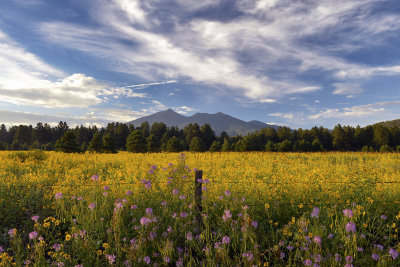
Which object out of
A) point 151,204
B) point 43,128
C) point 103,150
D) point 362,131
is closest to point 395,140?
point 362,131

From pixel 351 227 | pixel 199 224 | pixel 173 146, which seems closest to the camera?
pixel 351 227

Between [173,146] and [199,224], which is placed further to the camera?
[173,146]

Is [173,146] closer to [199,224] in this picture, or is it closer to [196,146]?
[196,146]

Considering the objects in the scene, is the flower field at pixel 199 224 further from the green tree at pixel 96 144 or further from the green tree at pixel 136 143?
the green tree at pixel 96 144

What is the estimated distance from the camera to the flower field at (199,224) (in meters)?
2.79

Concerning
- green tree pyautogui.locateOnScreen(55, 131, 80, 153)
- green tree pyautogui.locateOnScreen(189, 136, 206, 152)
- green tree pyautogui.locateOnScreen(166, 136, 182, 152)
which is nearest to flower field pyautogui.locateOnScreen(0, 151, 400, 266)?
green tree pyautogui.locateOnScreen(55, 131, 80, 153)

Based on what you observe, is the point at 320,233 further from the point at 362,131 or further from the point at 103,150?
the point at 362,131

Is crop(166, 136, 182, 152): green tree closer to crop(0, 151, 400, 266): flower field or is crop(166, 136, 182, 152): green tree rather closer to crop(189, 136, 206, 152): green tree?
crop(189, 136, 206, 152): green tree

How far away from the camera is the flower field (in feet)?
9.16

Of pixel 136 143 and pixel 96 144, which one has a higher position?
pixel 136 143

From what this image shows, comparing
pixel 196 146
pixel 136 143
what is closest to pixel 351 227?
pixel 136 143

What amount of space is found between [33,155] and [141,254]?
13254mm

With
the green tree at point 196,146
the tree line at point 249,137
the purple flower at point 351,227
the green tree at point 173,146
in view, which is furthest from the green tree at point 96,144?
the purple flower at point 351,227

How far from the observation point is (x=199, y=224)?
3.64 m
